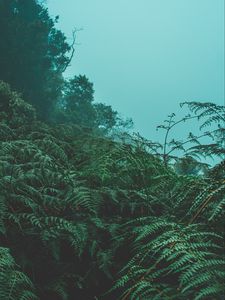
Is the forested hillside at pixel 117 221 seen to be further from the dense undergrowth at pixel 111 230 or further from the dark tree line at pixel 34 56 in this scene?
the dark tree line at pixel 34 56

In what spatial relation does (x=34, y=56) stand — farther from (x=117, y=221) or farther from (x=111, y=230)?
(x=111, y=230)

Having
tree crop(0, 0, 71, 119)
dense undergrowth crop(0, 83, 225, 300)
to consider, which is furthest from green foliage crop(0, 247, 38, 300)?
tree crop(0, 0, 71, 119)

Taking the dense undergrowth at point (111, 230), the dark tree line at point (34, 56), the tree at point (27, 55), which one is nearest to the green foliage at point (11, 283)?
the dense undergrowth at point (111, 230)

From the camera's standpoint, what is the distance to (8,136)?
490cm

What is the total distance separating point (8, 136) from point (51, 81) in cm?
2273

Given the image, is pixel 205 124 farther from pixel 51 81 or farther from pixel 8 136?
pixel 51 81

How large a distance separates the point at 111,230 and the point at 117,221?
220mm

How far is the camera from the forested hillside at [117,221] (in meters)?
2.03

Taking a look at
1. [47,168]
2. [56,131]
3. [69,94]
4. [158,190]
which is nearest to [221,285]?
[158,190]

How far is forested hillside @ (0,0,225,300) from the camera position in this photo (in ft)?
6.66

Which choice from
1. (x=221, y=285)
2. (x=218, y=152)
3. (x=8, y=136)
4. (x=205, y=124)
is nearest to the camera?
(x=221, y=285)

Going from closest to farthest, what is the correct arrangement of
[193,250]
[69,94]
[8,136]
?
1. [193,250]
2. [8,136]
3. [69,94]

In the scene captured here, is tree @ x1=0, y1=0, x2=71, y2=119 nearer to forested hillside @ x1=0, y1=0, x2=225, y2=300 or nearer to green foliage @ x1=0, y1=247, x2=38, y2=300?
forested hillside @ x1=0, y1=0, x2=225, y2=300

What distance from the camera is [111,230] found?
2.65 meters
